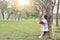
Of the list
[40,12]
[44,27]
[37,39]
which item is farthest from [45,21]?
[40,12]

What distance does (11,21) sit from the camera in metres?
8.55

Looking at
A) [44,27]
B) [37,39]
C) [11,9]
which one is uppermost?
[11,9]

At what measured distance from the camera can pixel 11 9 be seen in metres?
8.37

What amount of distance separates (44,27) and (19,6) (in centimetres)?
239

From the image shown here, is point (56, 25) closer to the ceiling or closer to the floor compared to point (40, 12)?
closer to the floor

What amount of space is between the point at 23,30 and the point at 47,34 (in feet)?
7.13

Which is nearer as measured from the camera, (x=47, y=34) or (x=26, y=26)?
(x=47, y=34)

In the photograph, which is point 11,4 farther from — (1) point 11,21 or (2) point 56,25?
(2) point 56,25

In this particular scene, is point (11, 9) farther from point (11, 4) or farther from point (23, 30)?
point (23, 30)

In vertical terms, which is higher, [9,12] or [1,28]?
[9,12]

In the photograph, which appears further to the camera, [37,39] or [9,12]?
[9,12]

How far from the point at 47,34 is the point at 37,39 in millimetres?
373

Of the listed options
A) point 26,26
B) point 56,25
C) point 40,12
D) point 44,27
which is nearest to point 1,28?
point 26,26

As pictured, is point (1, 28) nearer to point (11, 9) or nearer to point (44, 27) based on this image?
point (11, 9)
